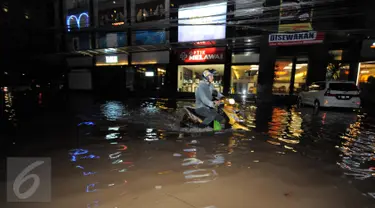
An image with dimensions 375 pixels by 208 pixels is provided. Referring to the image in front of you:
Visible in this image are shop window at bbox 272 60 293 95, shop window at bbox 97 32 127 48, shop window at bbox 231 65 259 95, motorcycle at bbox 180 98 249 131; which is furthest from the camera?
shop window at bbox 97 32 127 48

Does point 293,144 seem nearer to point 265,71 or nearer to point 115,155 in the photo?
point 115,155

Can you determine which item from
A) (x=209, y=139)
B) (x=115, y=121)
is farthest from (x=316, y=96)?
(x=115, y=121)

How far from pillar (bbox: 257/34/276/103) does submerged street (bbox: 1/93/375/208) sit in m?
9.05

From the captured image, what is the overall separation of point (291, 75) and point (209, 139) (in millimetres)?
13827

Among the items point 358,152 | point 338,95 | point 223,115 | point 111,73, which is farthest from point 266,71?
point 111,73

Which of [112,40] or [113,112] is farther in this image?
[112,40]

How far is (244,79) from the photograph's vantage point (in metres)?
17.4

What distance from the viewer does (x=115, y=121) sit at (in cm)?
840

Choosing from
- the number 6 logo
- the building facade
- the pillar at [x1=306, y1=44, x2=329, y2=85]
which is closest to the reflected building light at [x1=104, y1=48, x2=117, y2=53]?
the building facade

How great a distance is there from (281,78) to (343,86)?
631cm

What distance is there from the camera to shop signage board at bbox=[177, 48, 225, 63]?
17312mm

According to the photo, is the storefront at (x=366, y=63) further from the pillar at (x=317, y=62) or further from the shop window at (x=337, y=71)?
the pillar at (x=317, y=62)

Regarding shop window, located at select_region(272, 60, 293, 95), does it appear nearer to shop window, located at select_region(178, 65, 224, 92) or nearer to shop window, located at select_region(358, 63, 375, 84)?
shop window, located at select_region(358, 63, 375, 84)

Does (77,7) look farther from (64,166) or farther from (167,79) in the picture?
(64,166)
